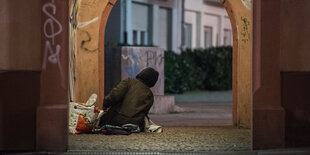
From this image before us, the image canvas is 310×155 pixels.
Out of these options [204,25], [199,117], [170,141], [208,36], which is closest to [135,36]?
[204,25]

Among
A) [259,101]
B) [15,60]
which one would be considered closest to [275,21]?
[259,101]

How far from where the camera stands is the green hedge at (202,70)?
90.5ft

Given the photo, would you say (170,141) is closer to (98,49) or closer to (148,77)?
(148,77)

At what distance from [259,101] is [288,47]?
993 millimetres

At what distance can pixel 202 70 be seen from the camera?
30.1 metres

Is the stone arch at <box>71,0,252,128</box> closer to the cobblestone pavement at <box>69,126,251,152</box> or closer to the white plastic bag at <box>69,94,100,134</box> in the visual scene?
the cobblestone pavement at <box>69,126,251,152</box>

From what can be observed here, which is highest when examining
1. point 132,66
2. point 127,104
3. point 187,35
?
point 187,35

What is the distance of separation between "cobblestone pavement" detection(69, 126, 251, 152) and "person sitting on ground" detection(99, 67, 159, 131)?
335 mm

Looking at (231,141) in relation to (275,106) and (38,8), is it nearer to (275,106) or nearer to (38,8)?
(275,106)

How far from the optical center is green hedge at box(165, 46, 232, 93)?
90.5 ft

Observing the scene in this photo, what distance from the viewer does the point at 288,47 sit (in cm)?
1080

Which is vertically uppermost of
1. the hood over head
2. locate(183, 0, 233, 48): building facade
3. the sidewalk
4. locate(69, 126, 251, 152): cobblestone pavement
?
locate(183, 0, 233, 48): building facade

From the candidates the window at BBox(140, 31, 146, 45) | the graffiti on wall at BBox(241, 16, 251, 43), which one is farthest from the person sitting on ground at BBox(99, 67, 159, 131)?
the window at BBox(140, 31, 146, 45)

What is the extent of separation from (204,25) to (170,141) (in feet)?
94.5
